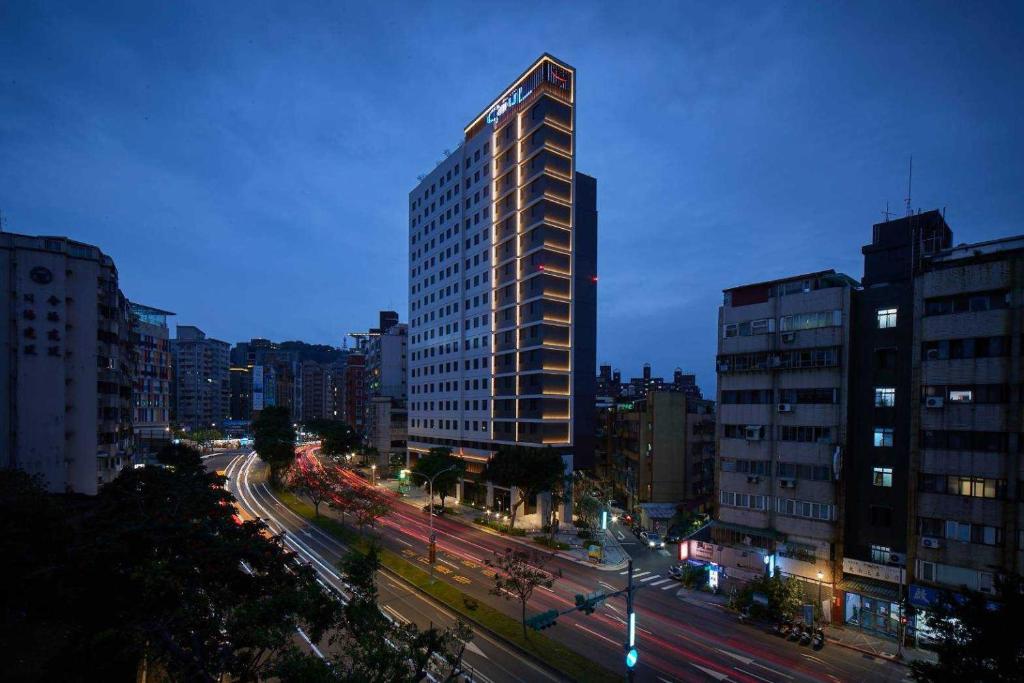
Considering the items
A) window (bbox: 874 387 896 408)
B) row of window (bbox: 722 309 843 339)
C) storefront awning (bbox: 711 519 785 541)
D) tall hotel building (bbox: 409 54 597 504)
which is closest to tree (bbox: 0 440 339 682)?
storefront awning (bbox: 711 519 785 541)

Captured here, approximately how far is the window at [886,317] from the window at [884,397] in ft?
14.9

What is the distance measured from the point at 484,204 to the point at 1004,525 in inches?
2724

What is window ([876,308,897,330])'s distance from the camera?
118ft

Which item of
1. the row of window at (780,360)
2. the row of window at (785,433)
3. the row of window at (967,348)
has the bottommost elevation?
the row of window at (785,433)

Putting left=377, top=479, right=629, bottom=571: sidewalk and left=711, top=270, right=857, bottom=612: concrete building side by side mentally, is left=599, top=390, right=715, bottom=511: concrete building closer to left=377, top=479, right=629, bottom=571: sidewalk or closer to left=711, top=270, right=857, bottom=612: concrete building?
left=377, top=479, right=629, bottom=571: sidewalk

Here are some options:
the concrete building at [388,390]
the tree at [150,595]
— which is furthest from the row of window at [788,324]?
the concrete building at [388,390]

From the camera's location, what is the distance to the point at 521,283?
72.1 meters

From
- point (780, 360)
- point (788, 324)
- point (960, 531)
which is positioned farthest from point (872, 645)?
point (788, 324)

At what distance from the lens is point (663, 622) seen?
119ft

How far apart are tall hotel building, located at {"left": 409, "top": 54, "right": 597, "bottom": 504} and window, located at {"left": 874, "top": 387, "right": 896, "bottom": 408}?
38.7 m

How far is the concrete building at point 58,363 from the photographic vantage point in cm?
4809

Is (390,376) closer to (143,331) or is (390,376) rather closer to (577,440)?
(143,331)

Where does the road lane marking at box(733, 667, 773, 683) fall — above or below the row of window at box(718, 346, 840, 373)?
below

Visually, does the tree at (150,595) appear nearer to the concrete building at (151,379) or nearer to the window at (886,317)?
the window at (886,317)
